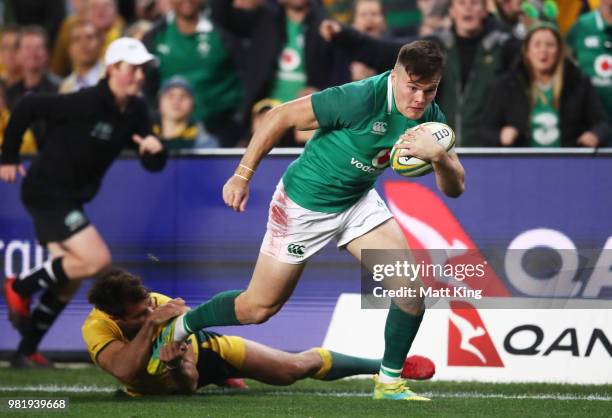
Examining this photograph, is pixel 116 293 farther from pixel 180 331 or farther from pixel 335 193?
pixel 335 193

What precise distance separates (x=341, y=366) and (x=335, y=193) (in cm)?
132

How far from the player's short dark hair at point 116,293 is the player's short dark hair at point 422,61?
219 cm

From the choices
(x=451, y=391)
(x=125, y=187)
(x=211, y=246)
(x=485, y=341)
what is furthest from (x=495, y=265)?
(x=125, y=187)


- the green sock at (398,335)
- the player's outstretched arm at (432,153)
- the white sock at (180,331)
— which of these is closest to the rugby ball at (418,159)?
the player's outstretched arm at (432,153)

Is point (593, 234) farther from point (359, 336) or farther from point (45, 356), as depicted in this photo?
point (45, 356)

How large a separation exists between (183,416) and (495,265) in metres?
3.26

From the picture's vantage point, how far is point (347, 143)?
7504 millimetres

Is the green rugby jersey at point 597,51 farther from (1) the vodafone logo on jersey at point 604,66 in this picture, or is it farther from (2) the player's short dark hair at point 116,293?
(2) the player's short dark hair at point 116,293

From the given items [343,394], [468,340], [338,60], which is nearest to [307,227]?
[343,394]

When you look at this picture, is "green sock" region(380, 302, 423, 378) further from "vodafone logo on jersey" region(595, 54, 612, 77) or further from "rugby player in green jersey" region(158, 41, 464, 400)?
"vodafone logo on jersey" region(595, 54, 612, 77)

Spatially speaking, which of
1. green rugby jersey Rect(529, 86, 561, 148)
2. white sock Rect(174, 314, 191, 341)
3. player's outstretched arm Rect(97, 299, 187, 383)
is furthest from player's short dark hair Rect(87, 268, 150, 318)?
green rugby jersey Rect(529, 86, 561, 148)

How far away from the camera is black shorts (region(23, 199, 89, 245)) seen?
10078 mm

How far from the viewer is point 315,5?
1153 cm

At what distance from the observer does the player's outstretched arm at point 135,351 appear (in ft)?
25.1
